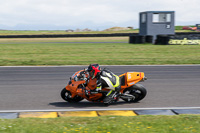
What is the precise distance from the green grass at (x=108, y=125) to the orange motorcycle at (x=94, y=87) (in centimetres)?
179

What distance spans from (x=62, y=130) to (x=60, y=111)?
2.11 m

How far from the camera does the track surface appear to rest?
8453 mm

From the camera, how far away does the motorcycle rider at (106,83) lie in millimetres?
8242

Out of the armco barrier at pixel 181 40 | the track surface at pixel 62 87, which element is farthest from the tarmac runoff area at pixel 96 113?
the armco barrier at pixel 181 40

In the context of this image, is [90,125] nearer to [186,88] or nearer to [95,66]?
[95,66]

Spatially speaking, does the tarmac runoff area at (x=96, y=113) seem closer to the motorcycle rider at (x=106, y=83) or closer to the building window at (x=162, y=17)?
the motorcycle rider at (x=106, y=83)

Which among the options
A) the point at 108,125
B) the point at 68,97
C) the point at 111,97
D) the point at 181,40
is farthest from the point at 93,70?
the point at 181,40

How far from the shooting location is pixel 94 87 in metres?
8.37

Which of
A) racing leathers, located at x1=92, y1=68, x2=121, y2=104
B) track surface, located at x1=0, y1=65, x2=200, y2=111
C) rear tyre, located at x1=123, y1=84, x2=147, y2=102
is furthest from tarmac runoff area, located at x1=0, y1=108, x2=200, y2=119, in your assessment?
rear tyre, located at x1=123, y1=84, x2=147, y2=102

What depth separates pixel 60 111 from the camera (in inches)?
305

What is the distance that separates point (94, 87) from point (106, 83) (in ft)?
1.11

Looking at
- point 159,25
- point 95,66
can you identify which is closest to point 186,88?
point 95,66

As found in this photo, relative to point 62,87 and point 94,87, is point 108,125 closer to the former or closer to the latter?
point 94,87

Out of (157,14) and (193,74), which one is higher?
(157,14)
